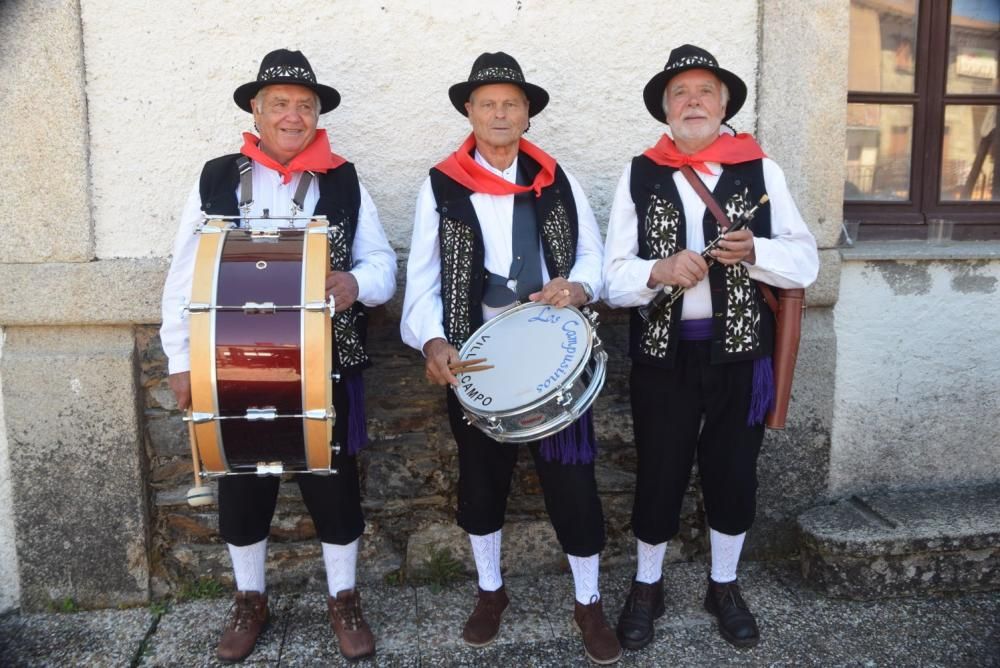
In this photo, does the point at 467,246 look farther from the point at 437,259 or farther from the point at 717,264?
the point at 717,264

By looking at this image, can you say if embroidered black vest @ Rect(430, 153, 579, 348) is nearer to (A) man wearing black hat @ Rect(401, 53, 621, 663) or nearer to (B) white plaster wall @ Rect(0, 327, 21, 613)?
(A) man wearing black hat @ Rect(401, 53, 621, 663)

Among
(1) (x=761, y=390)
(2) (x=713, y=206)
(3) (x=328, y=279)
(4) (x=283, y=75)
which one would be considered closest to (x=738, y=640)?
(1) (x=761, y=390)

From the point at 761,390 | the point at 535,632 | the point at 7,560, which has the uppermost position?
the point at 761,390

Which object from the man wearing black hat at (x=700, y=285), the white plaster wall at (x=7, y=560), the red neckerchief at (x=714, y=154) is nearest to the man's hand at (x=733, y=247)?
the man wearing black hat at (x=700, y=285)

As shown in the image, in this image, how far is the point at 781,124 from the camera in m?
3.22

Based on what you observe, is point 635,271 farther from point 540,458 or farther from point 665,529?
point 665,529

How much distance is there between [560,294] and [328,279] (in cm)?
69

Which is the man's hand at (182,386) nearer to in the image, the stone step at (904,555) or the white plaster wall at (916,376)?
the stone step at (904,555)

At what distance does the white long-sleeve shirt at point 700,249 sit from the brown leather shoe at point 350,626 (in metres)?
1.37

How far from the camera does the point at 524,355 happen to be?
2414mm

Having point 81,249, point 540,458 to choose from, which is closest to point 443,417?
point 540,458

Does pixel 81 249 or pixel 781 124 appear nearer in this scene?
pixel 81 249

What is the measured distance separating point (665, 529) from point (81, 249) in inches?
91.0

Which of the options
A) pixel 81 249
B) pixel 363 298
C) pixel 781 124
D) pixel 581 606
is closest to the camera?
pixel 363 298
